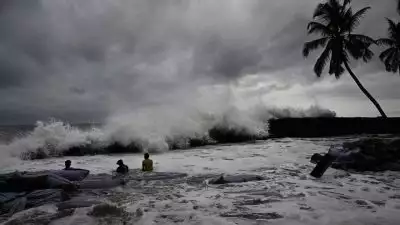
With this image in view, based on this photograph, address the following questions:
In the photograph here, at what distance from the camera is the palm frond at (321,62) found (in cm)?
2262

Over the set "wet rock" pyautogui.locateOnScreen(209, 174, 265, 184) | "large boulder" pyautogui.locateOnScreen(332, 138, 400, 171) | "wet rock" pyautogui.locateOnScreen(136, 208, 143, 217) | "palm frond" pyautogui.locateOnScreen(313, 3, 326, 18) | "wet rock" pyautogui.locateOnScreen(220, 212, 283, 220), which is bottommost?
"wet rock" pyautogui.locateOnScreen(220, 212, 283, 220)

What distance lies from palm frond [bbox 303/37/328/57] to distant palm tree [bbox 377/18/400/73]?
4.77 metres

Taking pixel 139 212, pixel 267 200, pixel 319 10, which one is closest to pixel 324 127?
pixel 319 10

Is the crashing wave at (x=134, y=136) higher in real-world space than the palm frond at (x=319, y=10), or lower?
lower

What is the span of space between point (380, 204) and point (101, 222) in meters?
4.85

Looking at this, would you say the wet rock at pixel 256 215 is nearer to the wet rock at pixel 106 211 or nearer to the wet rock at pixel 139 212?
the wet rock at pixel 139 212

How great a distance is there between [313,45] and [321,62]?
1353 millimetres

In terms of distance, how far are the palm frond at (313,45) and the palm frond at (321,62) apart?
61 cm

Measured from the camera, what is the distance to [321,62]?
2302cm

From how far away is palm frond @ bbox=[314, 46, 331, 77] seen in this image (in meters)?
22.6

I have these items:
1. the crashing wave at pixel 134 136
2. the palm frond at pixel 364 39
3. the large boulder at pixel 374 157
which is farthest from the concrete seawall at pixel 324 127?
the large boulder at pixel 374 157

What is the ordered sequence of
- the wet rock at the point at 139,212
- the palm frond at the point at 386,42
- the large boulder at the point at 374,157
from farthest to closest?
the palm frond at the point at 386,42 < the large boulder at the point at 374,157 < the wet rock at the point at 139,212

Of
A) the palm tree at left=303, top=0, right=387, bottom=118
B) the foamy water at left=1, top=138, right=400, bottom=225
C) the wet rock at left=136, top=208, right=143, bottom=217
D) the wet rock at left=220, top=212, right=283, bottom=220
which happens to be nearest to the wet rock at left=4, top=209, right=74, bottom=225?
the foamy water at left=1, top=138, right=400, bottom=225

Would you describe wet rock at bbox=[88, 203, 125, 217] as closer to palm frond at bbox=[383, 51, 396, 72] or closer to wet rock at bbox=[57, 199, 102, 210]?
wet rock at bbox=[57, 199, 102, 210]
